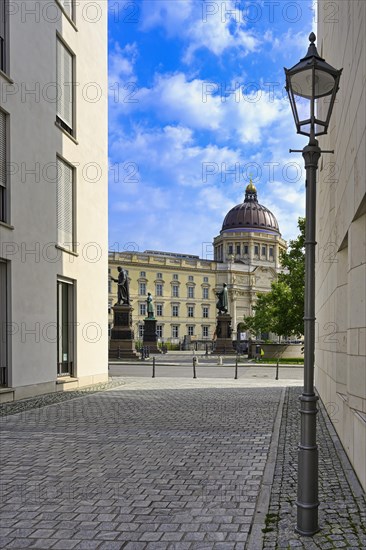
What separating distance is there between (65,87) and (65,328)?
784 cm

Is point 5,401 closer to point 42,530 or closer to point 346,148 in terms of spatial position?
point 42,530

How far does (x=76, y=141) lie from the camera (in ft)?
59.1

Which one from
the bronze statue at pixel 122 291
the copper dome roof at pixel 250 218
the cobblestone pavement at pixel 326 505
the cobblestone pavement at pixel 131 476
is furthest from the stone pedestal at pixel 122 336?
the copper dome roof at pixel 250 218

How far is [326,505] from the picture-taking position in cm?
546

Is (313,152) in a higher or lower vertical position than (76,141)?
lower

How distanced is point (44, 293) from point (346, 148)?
9.93 metres

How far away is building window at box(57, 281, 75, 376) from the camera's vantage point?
54.7 feet

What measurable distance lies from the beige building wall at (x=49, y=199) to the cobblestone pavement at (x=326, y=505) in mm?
8163

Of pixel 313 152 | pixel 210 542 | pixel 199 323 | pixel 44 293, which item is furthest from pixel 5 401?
pixel 199 323

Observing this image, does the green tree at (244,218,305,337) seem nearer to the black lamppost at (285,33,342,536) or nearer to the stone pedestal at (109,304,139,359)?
the stone pedestal at (109,304,139,359)

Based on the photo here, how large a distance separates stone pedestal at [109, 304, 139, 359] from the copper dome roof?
3787 inches

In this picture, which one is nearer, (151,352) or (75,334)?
(75,334)

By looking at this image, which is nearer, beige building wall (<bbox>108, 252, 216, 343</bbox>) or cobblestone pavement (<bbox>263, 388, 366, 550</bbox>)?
cobblestone pavement (<bbox>263, 388, 366, 550</bbox>)

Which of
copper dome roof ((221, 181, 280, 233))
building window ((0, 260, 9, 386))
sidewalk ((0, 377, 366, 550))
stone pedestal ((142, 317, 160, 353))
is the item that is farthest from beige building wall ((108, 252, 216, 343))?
sidewalk ((0, 377, 366, 550))
